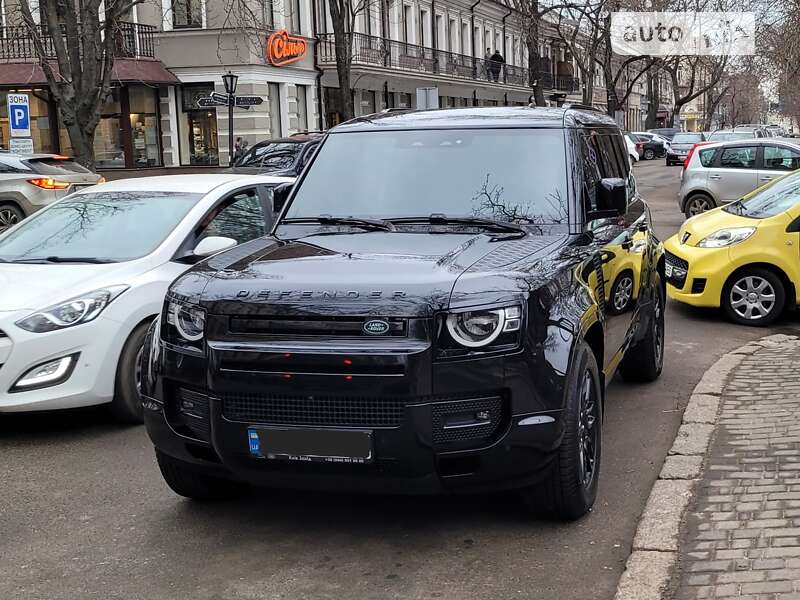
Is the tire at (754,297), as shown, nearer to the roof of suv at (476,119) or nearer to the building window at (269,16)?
the roof of suv at (476,119)

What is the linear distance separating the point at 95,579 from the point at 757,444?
3591mm

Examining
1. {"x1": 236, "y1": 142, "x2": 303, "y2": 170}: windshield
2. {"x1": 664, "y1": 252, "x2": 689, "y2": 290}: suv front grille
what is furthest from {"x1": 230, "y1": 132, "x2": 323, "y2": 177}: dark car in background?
{"x1": 664, "y1": 252, "x2": 689, "y2": 290}: suv front grille

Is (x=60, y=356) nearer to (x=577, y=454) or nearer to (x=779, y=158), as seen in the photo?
(x=577, y=454)

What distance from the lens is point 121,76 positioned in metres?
32.9

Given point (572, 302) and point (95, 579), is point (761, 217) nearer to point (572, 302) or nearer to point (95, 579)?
point (572, 302)

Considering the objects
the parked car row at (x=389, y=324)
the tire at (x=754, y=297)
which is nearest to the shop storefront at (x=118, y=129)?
the tire at (x=754, y=297)

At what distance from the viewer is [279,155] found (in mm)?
19438

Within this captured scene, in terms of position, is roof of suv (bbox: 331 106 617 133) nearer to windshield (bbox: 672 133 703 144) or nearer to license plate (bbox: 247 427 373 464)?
license plate (bbox: 247 427 373 464)

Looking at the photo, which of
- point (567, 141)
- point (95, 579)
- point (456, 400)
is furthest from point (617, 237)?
point (95, 579)

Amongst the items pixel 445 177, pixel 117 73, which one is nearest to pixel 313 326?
pixel 445 177

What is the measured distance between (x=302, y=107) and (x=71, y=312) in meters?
33.1

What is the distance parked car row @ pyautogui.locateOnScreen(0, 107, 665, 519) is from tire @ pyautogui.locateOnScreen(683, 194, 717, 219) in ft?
45.8

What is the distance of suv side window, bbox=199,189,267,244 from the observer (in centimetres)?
749

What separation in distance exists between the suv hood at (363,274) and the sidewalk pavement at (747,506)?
1356mm
